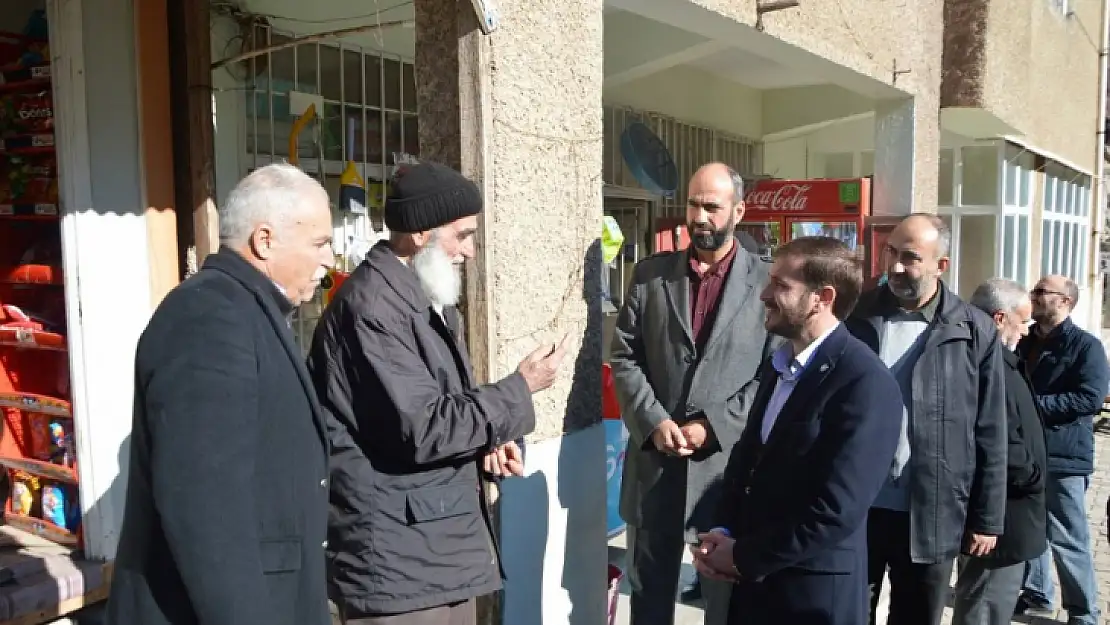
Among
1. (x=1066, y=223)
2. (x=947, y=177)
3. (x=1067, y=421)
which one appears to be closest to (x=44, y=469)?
Answer: (x=1067, y=421)

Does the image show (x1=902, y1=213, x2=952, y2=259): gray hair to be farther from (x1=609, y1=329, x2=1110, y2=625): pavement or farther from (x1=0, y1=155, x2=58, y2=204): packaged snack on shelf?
(x1=0, y1=155, x2=58, y2=204): packaged snack on shelf

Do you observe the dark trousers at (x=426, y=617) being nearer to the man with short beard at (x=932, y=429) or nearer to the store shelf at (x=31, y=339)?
the man with short beard at (x=932, y=429)

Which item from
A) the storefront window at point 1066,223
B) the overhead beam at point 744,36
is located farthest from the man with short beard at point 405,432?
the storefront window at point 1066,223

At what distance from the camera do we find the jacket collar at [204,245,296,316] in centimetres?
178

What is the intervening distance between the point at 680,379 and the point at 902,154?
4901 millimetres

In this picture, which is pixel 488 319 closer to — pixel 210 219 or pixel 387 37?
pixel 210 219

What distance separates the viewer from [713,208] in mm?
3223

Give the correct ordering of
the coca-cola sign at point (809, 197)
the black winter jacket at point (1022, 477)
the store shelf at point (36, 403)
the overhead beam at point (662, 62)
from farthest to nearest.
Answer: the coca-cola sign at point (809, 197), the overhead beam at point (662, 62), the store shelf at point (36, 403), the black winter jacket at point (1022, 477)

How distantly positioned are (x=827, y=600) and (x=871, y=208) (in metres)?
5.75

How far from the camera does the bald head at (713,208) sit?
3.22 meters

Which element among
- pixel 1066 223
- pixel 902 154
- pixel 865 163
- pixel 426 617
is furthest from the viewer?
pixel 1066 223

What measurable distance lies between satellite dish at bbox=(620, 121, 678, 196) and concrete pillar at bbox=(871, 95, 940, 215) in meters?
1.82

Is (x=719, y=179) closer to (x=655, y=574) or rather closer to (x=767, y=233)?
(x=655, y=574)

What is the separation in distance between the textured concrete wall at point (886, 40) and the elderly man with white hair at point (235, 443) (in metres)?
2.82
